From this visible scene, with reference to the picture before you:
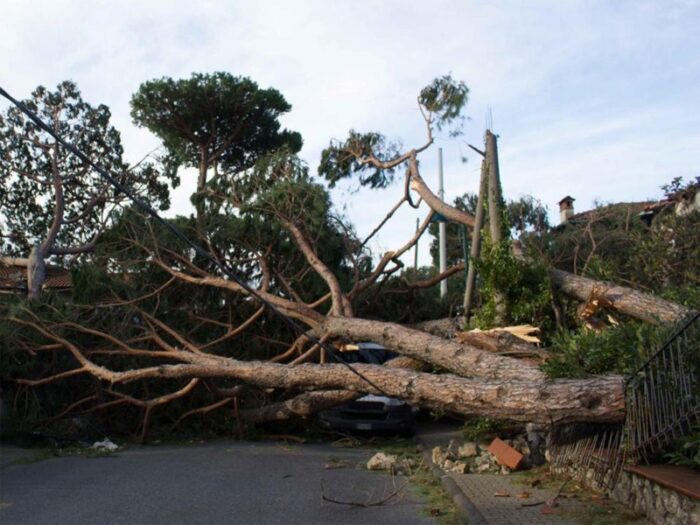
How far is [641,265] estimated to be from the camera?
14953 mm

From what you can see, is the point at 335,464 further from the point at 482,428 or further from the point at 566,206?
the point at 566,206

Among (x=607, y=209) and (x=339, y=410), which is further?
(x=607, y=209)

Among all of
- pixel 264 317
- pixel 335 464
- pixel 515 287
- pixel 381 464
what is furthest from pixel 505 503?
pixel 264 317

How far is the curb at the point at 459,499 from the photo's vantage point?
281 inches

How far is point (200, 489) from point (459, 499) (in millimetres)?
3129

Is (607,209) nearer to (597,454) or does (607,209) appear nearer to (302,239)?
(302,239)

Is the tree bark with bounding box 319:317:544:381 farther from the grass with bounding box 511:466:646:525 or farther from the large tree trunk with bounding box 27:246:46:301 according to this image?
the large tree trunk with bounding box 27:246:46:301

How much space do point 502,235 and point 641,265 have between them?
3915 millimetres

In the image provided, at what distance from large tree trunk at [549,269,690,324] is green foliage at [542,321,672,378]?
88cm

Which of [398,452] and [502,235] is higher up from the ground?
[502,235]

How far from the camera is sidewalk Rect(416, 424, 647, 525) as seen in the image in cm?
703

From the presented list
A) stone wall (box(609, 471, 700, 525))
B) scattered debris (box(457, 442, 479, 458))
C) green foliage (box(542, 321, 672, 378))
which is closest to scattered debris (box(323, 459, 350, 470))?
scattered debris (box(457, 442, 479, 458))

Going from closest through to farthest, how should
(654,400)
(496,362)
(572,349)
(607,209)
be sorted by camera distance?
1. (654,400)
2. (572,349)
3. (496,362)
4. (607,209)

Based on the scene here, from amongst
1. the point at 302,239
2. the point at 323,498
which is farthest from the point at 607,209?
the point at 323,498
